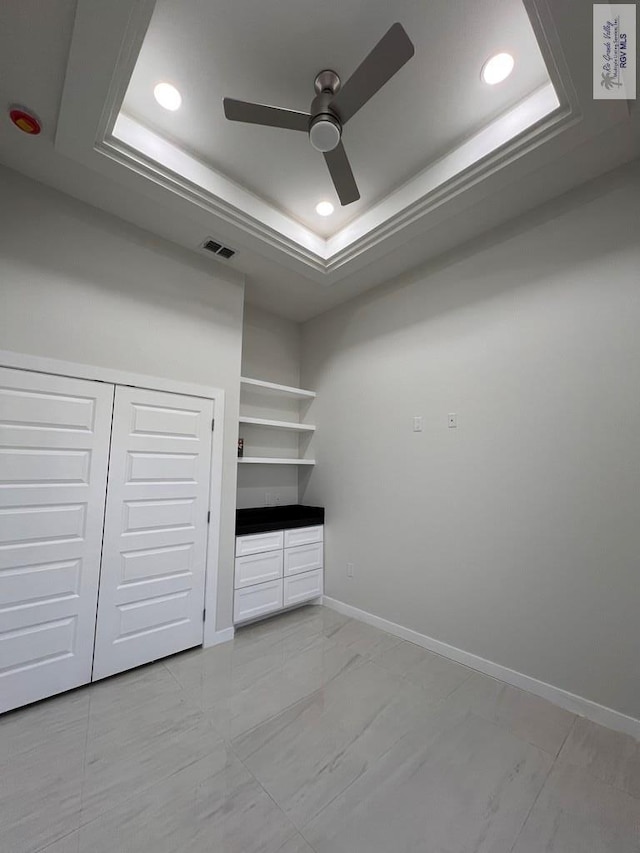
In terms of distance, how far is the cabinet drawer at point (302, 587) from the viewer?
3.27 metres

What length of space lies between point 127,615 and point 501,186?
370cm

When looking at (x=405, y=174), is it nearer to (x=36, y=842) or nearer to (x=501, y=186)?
(x=501, y=186)

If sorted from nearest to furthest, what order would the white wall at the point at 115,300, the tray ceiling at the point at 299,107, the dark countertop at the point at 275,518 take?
1. the tray ceiling at the point at 299,107
2. the white wall at the point at 115,300
3. the dark countertop at the point at 275,518

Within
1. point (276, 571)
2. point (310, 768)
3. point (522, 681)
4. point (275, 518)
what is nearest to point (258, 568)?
point (276, 571)

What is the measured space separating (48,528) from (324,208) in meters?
2.94

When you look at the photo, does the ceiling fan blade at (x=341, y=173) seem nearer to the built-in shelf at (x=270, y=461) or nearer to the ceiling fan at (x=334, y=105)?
the ceiling fan at (x=334, y=105)

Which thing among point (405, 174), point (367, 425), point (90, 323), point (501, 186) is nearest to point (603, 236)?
point (501, 186)

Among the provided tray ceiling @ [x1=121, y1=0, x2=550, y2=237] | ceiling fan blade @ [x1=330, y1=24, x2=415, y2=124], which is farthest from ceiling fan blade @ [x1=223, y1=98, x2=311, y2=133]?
tray ceiling @ [x1=121, y1=0, x2=550, y2=237]

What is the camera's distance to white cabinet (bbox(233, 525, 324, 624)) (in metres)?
2.97

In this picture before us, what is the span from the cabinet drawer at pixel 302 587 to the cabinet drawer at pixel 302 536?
0.31 m

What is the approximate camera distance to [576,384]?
2.14 m

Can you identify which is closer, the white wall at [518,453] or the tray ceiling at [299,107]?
the tray ceiling at [299,107]

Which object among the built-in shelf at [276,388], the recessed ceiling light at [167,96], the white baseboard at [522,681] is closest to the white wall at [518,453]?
the white baseboard at [522,681]
